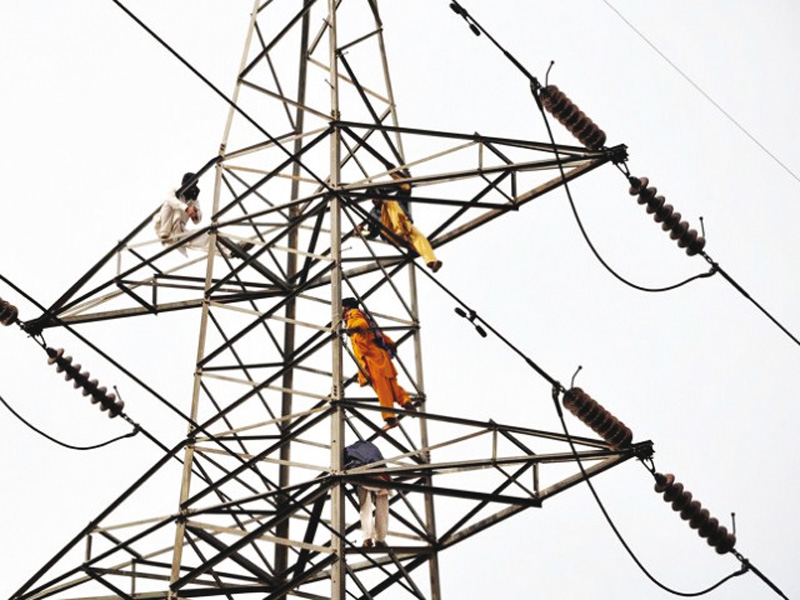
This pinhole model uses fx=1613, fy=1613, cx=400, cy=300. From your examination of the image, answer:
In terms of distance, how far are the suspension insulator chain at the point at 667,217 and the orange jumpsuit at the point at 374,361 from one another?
359 centimetres

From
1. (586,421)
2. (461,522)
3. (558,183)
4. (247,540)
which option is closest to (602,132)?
(558,183)

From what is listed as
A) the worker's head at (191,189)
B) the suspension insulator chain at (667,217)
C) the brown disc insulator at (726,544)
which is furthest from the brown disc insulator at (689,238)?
the worker's head at (191,189)

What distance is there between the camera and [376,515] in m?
18.7

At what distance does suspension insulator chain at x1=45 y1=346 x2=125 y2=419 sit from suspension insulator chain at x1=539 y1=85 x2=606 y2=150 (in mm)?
6373

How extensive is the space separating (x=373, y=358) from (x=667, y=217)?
396cm

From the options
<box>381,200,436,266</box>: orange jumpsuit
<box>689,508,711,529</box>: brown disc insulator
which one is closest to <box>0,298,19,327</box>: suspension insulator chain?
Result: <box>381,200,436,266</box>: orange jumpsuit

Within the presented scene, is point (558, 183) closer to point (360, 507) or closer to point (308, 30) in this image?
point (360, 507)

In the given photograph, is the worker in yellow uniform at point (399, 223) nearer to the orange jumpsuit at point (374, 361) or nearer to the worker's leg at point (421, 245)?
the worker's leg at point (421, 245)

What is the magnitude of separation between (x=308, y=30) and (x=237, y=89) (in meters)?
2.36

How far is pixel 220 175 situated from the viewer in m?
21.9

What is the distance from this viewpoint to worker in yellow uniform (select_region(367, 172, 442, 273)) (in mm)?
20484

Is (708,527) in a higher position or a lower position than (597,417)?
lower

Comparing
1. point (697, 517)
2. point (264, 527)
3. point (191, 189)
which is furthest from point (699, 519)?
point (191, 189)

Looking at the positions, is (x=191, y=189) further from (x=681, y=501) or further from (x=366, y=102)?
(x=681, y=501)
